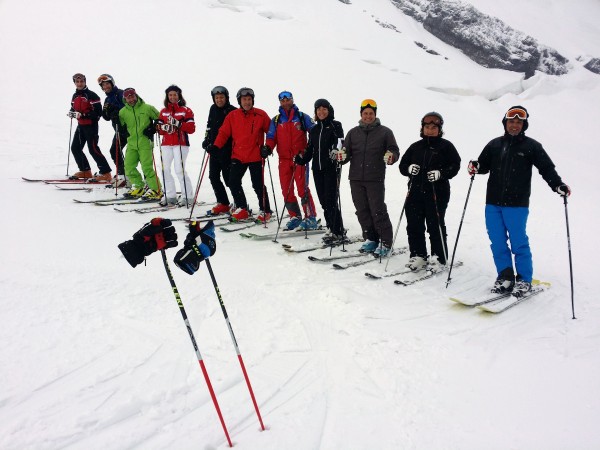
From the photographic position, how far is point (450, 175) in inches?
207

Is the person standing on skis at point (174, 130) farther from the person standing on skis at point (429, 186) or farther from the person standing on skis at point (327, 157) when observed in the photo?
the person standing on skis at point (429, 186)

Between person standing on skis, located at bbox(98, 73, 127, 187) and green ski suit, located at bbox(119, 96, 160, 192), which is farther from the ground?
person standing on skis, located at bbox(98, 73, 127, 187)

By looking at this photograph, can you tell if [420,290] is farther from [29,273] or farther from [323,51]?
[323,51]

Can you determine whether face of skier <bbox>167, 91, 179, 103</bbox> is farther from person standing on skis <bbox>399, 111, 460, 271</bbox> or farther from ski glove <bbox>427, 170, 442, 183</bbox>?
ski glove <bbox>427, 170, 442, 183</bbox>

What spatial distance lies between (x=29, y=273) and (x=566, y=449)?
16.4 ft

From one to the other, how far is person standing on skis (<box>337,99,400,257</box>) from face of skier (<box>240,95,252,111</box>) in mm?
1918

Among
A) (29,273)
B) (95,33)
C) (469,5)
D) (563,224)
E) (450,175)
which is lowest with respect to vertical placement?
(563,224)

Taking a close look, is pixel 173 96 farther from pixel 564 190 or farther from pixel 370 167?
pixel 564 190

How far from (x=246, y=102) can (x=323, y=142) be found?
5.23 feet

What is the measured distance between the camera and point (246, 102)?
6914 millimetres

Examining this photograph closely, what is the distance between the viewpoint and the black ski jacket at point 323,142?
6352mm

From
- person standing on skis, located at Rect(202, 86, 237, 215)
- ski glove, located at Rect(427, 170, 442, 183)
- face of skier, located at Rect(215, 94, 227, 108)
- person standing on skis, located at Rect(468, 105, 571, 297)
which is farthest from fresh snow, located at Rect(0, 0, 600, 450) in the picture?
face of skier, located at Rect(215, 94, 227, 108)

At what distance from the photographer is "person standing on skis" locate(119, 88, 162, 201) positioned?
7922 mm

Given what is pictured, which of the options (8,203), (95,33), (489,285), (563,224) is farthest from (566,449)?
(95,33)
